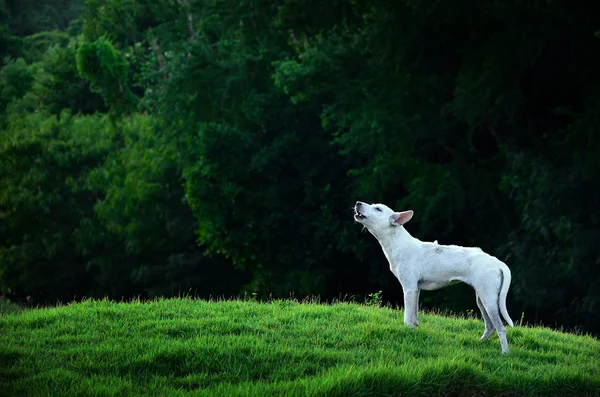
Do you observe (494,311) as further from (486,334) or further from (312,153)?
(312,153)

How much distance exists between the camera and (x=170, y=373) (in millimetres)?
9570

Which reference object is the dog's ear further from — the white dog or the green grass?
the green grass

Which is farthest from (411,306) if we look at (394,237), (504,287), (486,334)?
(504,287)

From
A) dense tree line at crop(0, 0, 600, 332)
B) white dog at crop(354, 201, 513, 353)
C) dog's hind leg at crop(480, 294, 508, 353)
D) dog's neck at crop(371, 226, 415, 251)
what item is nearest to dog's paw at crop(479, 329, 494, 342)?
white dog at crop(354, 201, 513, 353)

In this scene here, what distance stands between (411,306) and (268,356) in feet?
6.99

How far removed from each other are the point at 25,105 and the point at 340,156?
2679 centimetres

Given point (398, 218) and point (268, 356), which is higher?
point (398, 218)

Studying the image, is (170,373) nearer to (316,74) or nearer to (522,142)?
(522,142)

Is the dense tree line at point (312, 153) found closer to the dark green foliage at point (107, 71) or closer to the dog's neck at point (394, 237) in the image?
the dark green foliage at point (107, 71)

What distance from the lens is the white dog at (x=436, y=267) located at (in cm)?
1053

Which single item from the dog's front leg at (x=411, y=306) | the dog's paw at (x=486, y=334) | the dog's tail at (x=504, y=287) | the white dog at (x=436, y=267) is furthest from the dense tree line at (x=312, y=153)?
the dog's tail at (x=504, y=287)

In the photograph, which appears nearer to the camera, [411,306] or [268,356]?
[268,356]

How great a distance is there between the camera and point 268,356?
394 inches

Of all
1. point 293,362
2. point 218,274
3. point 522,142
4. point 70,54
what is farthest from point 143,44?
point 293,362
